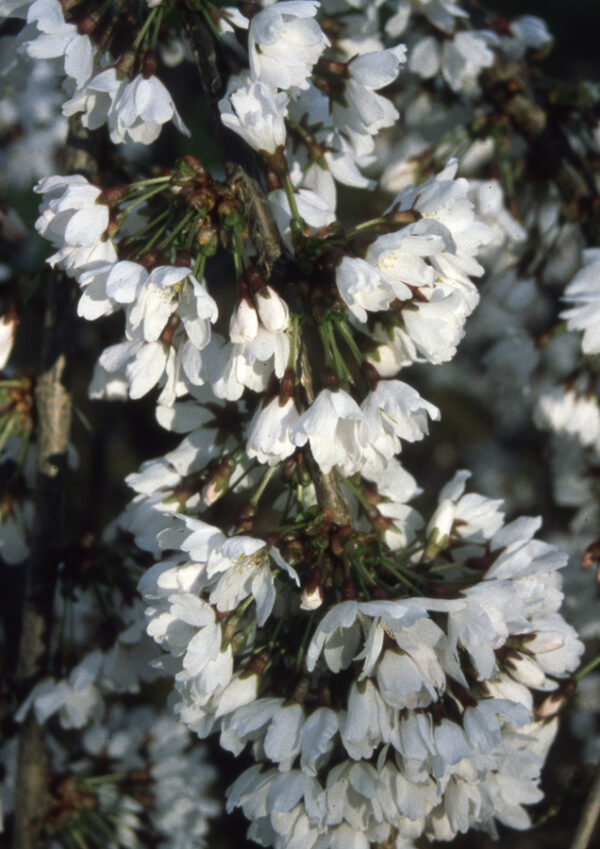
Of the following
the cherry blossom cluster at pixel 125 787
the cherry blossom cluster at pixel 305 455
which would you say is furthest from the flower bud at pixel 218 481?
the cherry blossom cluster at pixel 125 787

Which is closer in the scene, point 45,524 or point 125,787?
point 45,524

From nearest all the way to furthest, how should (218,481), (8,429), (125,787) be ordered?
1. (218,481)
2. (8,429)
3. (125,787)

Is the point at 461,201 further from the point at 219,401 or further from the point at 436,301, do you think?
the point at 219,401

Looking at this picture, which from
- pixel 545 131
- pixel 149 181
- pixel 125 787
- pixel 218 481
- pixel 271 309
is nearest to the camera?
pixel 271 309

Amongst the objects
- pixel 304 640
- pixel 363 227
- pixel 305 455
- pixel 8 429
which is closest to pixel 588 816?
pixel 304 640

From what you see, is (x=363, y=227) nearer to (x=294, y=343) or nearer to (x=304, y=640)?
(x=294, y=343)

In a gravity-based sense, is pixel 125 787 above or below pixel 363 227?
below

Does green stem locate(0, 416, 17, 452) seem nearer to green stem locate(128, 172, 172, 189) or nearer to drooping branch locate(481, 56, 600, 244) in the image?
green stem locate(128, 172, 172, 189)

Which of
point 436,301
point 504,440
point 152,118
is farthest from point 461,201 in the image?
point 504,440

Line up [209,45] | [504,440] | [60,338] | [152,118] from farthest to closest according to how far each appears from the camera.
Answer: [504,440], [60,338], [209,45], [152,118]

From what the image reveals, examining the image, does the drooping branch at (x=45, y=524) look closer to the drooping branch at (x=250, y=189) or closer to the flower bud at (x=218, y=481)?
the drooping branch at (x=250, y=189)

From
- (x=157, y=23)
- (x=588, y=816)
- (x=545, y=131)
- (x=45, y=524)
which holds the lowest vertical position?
(x=588, y=816)
